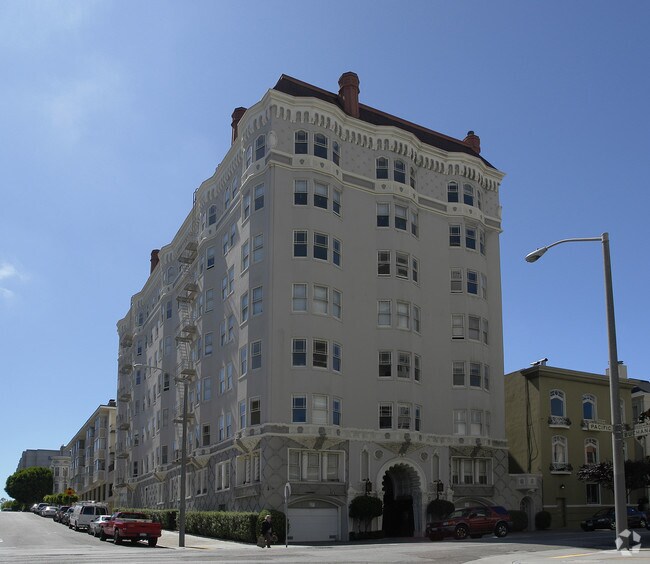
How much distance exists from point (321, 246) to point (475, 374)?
42.8 feet

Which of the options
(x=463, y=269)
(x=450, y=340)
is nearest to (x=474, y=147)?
(x=463, y=269)

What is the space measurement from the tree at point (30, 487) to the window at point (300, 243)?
444ft

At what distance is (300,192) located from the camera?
46219 millimetres

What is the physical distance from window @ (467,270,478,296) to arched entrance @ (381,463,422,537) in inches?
476

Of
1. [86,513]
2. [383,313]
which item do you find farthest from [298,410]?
[86,513]

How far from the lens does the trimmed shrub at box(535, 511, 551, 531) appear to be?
167 ft

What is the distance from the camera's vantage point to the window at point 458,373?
165 ft

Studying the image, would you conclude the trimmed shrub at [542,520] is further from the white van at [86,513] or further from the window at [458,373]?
the white van at [86,513]

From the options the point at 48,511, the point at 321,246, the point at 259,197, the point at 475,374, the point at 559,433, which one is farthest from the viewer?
the point at 48,511

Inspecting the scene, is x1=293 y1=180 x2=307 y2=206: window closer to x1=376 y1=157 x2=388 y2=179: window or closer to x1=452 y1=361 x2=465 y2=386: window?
x1=376 y1=157 x2=388 y2=179: window

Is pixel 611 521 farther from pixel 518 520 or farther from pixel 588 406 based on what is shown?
pixel 588 406

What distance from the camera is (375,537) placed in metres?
43.4

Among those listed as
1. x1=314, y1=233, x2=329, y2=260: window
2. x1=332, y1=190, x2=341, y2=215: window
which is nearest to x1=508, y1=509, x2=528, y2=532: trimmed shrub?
x1=314, y1=233, x2=329, y2=260: window

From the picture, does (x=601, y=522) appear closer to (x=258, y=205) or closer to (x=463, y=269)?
(x=463, y=269)
